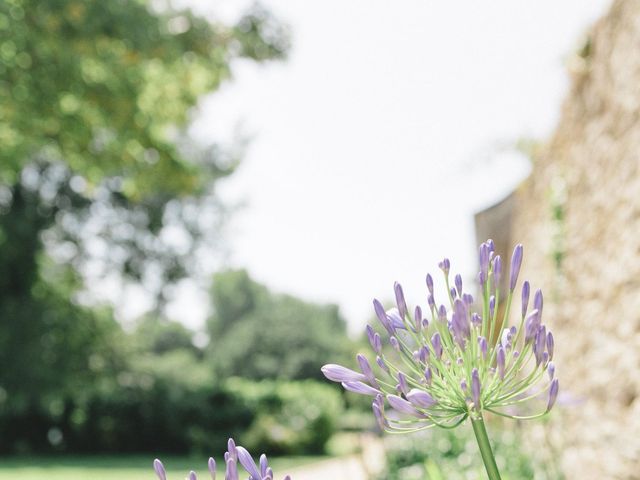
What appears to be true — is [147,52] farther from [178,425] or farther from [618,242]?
[178,425]

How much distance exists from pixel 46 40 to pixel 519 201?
22.5 ft

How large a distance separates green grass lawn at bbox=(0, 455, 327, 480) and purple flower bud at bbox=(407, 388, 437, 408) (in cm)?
1200

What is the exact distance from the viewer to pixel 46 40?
422 inches

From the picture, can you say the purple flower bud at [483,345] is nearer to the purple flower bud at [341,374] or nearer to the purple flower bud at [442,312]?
the purple flower bud at [442,312]

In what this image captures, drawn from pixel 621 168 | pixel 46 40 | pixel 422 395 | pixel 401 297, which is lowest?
pixel 422 395

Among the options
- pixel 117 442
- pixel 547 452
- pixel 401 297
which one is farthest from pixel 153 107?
pixel 401 297

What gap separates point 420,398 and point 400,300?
217 mm

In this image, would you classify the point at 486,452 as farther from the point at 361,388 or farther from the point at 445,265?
the point at 445,265

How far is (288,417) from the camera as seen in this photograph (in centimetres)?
1961

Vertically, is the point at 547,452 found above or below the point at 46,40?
below

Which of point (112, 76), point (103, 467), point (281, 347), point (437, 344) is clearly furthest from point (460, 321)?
point (281, 347)

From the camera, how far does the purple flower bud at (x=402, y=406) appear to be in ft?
4.45

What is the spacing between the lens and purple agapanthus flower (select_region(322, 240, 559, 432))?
1384 millimetres

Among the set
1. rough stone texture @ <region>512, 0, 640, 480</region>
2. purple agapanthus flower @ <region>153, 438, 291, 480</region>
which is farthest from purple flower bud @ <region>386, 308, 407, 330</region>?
rough stone texture @ <region>512, 0, 640, 480</region>
